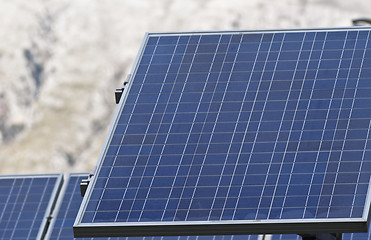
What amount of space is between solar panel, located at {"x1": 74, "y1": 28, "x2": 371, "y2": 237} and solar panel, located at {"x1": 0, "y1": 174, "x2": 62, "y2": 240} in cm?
773

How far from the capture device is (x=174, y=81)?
80.5 feet

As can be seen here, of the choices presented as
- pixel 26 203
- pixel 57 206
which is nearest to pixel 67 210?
pixel 57 206

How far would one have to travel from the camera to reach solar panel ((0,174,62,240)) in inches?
1212

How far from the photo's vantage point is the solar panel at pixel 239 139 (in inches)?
817

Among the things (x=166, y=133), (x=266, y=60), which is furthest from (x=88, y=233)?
(x=266, y=60)

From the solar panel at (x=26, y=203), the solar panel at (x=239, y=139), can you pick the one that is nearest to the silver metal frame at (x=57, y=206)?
the solar panel at (x=26, y=203)

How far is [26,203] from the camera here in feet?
105

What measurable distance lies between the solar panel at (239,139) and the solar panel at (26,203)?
7725 millimetres

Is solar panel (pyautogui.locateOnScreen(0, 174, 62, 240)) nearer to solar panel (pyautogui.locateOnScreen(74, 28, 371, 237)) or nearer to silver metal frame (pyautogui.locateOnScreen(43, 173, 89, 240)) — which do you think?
silver metal frame (pyautogui.locateOnScreen(43, 173, 89, 240))

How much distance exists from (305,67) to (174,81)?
292 centimetres

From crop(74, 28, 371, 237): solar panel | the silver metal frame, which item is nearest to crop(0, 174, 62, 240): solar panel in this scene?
the silver metal frame

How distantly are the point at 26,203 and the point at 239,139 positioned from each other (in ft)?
36.9

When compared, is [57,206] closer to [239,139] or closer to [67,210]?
[67,210]

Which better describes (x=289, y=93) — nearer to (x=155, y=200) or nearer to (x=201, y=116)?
(x=201, y=116)
